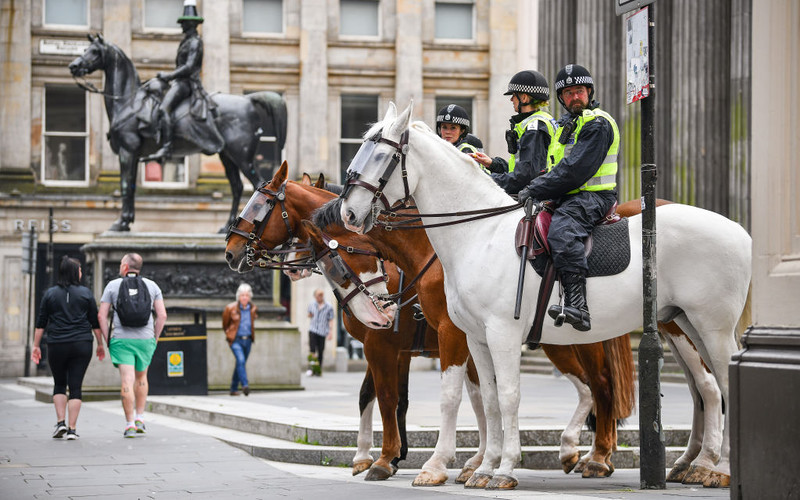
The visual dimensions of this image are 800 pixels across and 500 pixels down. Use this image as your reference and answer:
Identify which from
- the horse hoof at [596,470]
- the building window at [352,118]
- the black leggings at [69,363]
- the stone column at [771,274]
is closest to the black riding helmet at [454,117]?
the horse hoof at [596,470]

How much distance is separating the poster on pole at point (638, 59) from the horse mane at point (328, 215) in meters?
2.36

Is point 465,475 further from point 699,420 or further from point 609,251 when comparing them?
point 609,251

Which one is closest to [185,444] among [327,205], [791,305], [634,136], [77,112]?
[327,205]

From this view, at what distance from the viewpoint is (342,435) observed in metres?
12.1

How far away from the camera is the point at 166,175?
39.3 m

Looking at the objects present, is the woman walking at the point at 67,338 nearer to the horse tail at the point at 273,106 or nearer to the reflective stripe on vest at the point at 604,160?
the reflective stripe on vest at the point at 604,160

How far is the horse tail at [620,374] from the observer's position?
9.96 metres

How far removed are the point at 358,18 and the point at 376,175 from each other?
33567mm

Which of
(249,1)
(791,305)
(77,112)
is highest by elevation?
(249,1)

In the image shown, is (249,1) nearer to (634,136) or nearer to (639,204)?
(634,136)

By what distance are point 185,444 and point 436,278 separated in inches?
193

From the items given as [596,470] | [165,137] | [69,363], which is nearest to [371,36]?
[165,137]

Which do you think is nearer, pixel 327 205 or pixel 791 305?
pixel 791 305

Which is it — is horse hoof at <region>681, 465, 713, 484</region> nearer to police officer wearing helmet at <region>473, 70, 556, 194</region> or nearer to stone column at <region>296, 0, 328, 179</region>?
police officer wearing helmet at <region>473, 70, 556, 194</region>
